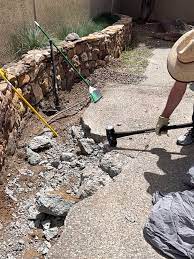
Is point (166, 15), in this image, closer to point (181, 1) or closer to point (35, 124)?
point (181, 1)

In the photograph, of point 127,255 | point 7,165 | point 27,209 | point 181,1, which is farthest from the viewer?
point 181,1

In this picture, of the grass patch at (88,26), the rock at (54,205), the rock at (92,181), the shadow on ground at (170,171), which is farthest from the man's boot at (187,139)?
the grass patch at (88,26)

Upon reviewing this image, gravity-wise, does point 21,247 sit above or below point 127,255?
below

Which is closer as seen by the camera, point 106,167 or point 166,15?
point 106,167

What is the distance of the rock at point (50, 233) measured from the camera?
3.31m

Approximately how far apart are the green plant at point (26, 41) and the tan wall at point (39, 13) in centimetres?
9

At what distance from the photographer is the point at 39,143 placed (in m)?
4.55

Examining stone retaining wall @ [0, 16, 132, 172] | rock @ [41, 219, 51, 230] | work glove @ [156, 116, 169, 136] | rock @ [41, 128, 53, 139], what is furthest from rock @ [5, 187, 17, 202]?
work glove @ [156, 116, 169, 136]

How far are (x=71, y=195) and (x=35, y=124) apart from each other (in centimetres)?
150

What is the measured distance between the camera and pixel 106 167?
385 cm

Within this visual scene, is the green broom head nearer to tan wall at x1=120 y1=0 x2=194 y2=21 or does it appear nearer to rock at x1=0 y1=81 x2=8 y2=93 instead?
rock at x1=0 y1=81 x2=8 y2=93

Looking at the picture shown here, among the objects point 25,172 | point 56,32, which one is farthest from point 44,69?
point 25,172

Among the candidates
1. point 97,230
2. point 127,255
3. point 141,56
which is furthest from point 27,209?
point 141,56

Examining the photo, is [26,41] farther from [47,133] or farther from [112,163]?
[112,163]
